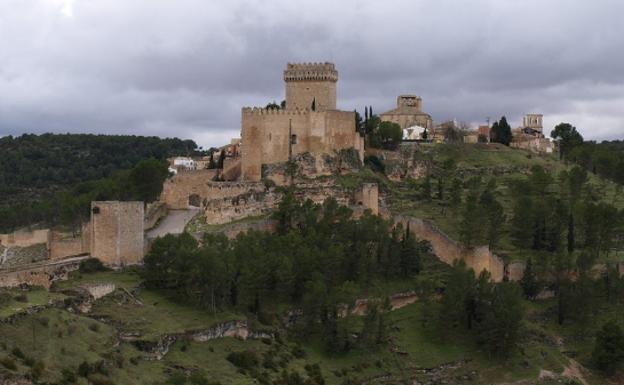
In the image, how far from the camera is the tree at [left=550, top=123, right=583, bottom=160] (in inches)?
3929

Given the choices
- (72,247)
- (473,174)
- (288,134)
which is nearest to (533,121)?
(473,174)

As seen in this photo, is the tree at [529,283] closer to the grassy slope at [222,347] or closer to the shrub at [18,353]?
the grassy slope at [222,347]

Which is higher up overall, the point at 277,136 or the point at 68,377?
the point at 277,136

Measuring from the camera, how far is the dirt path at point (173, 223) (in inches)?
2437

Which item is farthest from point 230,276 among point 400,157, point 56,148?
point 56,148

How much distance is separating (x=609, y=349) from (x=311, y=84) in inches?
1128

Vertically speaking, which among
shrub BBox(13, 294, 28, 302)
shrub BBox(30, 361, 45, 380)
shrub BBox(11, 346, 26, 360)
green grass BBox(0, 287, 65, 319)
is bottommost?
shrub BBox(30, 361, 45, 380)

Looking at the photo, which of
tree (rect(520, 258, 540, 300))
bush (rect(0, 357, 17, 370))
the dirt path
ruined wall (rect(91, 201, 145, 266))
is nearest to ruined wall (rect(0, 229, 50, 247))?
the dirt path

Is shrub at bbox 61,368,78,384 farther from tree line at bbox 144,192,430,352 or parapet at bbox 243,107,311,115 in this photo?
parapet at bbox 243,107,311,115

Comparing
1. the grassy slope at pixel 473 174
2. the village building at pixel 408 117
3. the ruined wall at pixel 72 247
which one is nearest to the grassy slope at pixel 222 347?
the ruined wall at pixel 72 247

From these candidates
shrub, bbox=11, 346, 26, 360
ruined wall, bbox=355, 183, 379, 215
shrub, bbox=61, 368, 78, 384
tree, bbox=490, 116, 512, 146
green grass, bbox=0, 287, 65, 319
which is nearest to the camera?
shrub, bbox=61, 368, 78, 384

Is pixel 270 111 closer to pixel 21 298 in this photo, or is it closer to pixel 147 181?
pixel 147 181

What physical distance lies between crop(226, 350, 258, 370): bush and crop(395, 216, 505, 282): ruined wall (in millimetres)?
19098

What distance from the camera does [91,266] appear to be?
165ft
